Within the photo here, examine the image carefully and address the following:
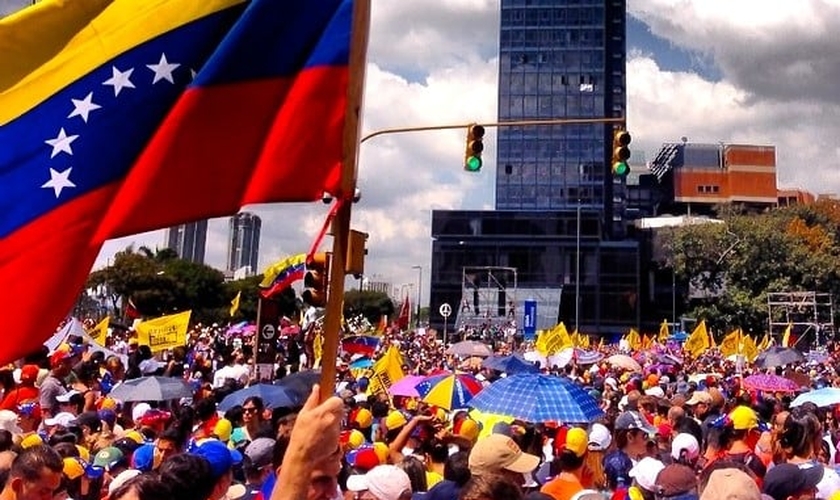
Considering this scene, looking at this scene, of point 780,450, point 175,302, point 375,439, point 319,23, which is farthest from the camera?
point 175,302

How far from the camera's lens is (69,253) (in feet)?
12.3

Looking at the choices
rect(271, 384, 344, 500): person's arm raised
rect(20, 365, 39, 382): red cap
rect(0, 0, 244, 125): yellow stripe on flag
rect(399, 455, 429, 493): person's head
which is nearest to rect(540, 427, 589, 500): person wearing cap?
rect(399, 455, 429, 493): person's head

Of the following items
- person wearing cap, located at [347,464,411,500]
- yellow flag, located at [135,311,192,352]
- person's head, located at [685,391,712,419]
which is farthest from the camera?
yellow flag, located at [135,311,192,352]

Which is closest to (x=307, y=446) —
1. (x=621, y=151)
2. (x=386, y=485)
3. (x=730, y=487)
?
(x=730, y=487)

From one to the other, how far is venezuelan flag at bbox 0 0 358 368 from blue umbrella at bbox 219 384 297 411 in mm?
6138

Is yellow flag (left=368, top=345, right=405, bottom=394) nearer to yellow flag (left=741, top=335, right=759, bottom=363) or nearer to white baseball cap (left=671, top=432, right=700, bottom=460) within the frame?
white baseball cap (left=671, top=432, right=700, bottom=460)

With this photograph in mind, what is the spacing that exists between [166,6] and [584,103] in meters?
88.5

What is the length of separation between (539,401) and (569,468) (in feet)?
7.55

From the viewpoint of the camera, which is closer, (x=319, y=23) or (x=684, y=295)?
(x=319, y=23)

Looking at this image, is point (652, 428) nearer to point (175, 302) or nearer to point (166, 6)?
point (166, 6)

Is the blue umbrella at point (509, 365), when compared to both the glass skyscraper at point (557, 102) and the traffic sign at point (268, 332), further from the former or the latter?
the glass skyscraper at point (557, 102)

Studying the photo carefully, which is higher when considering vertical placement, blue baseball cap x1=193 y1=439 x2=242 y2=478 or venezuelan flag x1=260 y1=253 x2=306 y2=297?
venezuelan flag x1=260 y1=253 x2=306 y2=297

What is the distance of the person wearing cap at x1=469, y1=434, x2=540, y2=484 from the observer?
17.0ft

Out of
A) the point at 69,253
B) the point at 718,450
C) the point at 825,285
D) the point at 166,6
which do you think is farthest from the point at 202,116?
the point at 825,285
